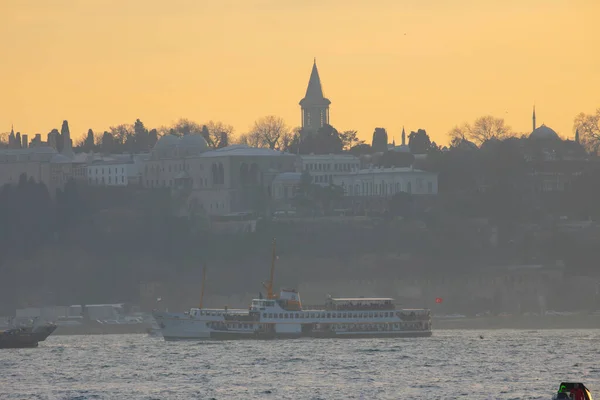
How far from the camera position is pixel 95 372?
420 feet

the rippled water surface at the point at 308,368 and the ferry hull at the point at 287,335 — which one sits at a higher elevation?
the ferry hull at the point at 287,335

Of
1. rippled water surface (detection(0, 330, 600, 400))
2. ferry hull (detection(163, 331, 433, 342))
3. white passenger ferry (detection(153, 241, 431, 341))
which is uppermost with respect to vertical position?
white passenger ferry (detection(153, 241, 431, 341))

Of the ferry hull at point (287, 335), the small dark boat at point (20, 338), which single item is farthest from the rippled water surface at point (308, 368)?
the ferry hull at point (287, 335)

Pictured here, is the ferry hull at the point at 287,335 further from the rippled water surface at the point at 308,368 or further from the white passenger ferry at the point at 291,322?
the rippled water surface at the point at 308,368

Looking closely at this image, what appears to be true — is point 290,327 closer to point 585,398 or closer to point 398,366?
point 398,366

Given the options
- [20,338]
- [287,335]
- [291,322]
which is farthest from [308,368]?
[20,338]

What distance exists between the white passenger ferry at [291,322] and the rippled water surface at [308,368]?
1.52m

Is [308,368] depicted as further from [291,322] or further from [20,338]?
[20,338]

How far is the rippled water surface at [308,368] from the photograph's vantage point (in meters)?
115

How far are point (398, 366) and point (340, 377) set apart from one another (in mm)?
8178

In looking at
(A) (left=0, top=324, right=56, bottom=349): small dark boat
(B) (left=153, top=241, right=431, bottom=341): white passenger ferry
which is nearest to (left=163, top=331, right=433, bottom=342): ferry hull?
(B) (left=153, top=241, right=431, bottom=341): white passenger ferry

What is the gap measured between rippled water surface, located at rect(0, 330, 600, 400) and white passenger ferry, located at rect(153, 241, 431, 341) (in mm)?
1519

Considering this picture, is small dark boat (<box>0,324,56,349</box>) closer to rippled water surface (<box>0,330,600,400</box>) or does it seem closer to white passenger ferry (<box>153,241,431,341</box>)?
rippled water surface (<box>0,330,600,400</box>)

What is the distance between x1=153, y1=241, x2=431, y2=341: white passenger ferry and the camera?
157250 millimetres
